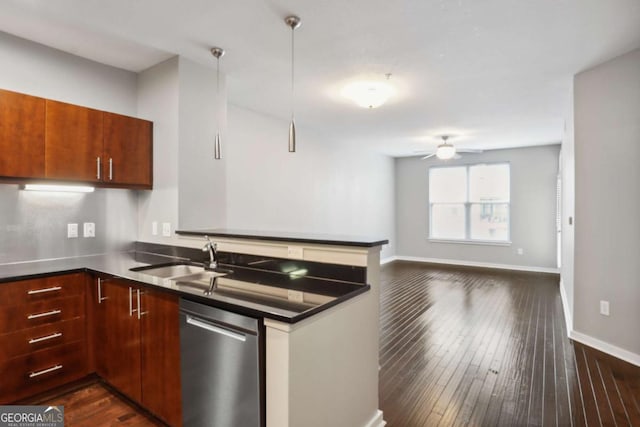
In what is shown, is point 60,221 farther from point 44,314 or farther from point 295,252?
point 295,252

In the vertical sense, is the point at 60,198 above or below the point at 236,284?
above

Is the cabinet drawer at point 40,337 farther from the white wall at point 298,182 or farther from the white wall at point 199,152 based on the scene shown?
the white wall at point 298,182

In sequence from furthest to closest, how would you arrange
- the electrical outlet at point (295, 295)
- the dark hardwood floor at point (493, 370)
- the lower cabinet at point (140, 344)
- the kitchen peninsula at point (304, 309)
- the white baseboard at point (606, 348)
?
the white baseboard at point (606, 348)
the dark hardwood floor at point (493, 370)
the lower cabinet at point (140, 344)
the electrical outlet at point (295, 295)
the kitchen peninsula at point (304, 309)

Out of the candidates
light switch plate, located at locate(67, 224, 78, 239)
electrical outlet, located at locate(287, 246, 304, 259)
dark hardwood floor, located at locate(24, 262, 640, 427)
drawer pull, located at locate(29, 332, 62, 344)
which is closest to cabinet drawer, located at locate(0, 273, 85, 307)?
drawer pull, located at locate(29, 332, 62, 344)

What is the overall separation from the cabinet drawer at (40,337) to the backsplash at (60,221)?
27.5 inches

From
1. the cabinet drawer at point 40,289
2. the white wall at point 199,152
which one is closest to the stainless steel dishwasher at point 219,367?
the cabinet drawer at point 40,289

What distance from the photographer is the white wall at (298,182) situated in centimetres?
442

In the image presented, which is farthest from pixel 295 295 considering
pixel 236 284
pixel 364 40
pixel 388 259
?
pixel 388 259

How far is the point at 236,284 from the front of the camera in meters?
1.92

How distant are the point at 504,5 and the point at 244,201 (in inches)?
134

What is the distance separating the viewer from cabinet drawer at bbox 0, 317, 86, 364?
213 cm

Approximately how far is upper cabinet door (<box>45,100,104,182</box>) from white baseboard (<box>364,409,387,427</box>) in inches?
106

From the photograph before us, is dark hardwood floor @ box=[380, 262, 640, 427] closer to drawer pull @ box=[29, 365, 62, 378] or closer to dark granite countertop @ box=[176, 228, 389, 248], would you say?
dark granite countertop @ box=[176, 228, 389, 248]

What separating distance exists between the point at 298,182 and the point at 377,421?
12.8 ft
